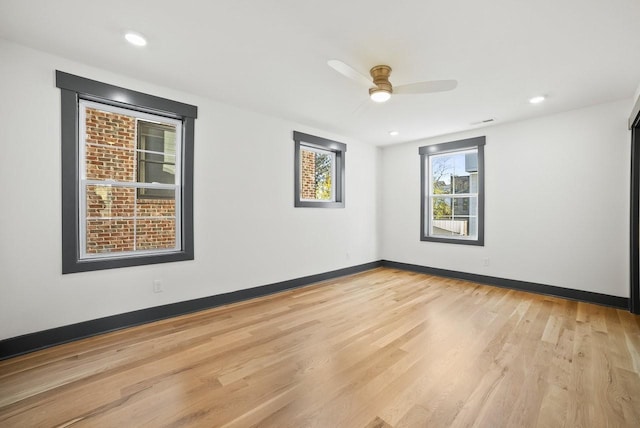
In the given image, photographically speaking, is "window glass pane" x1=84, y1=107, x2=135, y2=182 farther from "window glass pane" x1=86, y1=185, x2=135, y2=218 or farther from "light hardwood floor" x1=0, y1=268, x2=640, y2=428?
"light hardwood floor" x1=0, y1=268, x2=640, y2=428

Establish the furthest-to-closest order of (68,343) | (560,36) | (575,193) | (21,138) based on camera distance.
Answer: (575,193)
(68,343)
(21,138)
(560,36)

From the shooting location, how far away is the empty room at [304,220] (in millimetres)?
1783

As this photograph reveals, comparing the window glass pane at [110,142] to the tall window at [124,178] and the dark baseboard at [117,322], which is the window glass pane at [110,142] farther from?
the dark baseboard at [117,322]

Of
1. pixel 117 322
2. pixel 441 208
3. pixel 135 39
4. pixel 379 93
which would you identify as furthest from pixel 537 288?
pixel 135 39

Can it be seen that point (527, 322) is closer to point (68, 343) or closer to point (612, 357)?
point (612, 357)

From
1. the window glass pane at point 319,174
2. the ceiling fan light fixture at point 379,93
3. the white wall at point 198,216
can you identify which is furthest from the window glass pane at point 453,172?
the ceiling fan light fixture at point 379,93

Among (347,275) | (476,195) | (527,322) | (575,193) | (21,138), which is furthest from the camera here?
(347,275)

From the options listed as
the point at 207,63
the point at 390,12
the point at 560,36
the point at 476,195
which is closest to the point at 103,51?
the point at 207,63

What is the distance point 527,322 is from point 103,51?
477 cm

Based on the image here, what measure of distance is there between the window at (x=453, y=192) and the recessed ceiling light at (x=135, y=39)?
14.6 ft

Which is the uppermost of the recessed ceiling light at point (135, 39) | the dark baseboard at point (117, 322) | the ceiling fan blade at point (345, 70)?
the recessed ceiling light at point (135, 39)

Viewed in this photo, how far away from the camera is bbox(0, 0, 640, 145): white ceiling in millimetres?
1828

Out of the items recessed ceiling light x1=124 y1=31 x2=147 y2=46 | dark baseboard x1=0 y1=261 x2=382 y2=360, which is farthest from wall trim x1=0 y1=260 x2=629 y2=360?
recessed ceiling light x1=124 y1=31 x2=147 y2=46

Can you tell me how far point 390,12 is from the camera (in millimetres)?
1851
